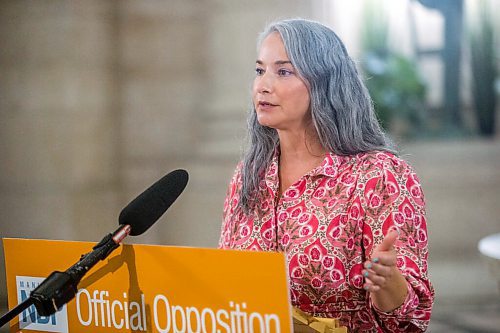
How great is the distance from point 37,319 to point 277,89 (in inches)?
36.9

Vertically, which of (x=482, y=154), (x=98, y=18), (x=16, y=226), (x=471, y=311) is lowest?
(x=471, y=311)

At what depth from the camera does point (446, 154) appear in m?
6.10

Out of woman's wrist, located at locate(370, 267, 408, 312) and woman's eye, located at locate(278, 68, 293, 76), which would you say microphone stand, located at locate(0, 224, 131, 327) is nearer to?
woman's wrist, located at locate(370, 267, 408, 312)

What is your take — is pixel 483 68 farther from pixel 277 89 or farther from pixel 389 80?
pixel 277 89

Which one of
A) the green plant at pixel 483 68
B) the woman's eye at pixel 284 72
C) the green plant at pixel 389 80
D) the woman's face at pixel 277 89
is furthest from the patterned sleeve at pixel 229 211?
the green plant at pixel 483 68

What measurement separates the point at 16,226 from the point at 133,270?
185 inches

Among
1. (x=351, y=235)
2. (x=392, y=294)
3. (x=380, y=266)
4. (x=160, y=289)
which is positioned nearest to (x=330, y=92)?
(x=351, y=235)

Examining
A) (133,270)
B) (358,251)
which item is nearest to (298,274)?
(358,251)

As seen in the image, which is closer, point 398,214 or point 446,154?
point 398,214

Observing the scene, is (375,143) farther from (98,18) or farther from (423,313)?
(98,18)

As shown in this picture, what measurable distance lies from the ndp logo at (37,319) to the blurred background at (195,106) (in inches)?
164

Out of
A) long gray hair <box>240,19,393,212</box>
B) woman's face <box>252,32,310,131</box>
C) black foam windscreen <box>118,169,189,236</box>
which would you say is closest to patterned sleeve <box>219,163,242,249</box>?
long gray hair <box>240,19,393,212</box>

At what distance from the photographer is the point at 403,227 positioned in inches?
86.6

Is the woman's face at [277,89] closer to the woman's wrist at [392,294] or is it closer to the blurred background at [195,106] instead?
the woman's wrist at [392,294]
